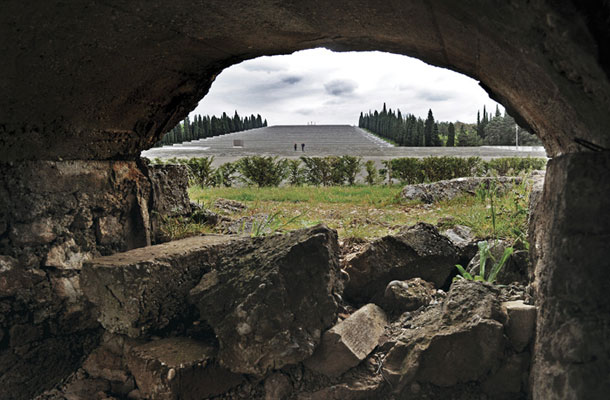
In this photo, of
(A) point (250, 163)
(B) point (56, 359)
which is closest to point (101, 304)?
(B) point (56, 359)

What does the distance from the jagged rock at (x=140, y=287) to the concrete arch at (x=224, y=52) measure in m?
0.80

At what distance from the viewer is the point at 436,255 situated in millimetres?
3217

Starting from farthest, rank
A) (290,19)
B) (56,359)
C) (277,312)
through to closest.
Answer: (56,359) → (277,312) → (290,19)

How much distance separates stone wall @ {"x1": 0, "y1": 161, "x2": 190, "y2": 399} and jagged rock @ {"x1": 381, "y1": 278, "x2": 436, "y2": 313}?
6.44 feet

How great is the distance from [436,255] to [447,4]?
83.9 inches

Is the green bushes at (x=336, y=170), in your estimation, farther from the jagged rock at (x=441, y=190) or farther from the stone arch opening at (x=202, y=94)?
the stone arch opening at (x=202, y=94)

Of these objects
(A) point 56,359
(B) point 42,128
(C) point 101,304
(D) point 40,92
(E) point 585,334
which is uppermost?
(D) point 40,92

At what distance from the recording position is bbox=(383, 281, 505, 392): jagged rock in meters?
2.29

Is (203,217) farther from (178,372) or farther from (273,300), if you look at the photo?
(178,372)

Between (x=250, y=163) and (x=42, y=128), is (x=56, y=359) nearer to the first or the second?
(x=42, y=128)

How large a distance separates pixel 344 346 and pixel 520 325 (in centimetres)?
97

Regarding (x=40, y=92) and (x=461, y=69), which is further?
(x=40, y=92)

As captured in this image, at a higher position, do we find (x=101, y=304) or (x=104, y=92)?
(x=104, y=92)

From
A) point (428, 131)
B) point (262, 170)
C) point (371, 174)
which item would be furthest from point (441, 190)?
point (428, 131)
